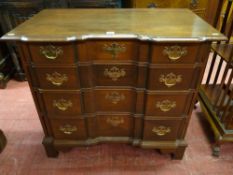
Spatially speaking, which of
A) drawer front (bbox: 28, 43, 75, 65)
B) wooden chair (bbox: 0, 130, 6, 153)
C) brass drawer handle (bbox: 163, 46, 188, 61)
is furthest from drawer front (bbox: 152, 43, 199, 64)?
wooden chair (bbox: 0, 130, 6, 153)

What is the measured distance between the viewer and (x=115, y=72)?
40.5 inches

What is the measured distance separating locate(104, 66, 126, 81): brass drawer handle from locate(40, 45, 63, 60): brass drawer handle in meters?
0.26

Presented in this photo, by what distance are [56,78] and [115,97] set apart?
1.16 ft

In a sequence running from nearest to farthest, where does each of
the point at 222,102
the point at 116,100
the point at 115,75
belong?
the point at 115,75, the point at 116,100, the point at 222,102

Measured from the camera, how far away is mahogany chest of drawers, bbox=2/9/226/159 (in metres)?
0.92

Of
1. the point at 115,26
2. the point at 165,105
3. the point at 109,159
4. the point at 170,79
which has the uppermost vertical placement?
the point at 115,26

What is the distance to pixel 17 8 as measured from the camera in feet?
6.15

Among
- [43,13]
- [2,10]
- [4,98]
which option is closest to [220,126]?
[43,13]

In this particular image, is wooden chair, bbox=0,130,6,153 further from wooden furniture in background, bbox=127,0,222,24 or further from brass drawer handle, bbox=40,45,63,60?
wooden furniture in background, bbox=127,0,222,24

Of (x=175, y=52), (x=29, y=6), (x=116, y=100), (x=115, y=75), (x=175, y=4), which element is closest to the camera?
(x=175, y=52)

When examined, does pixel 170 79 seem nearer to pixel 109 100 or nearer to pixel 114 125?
pixel 109 100

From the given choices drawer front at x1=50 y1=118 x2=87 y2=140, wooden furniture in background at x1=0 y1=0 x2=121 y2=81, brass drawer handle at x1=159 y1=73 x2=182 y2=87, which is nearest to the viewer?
brass drawer handle at x1=159 y1=73 x2=182 y2=87

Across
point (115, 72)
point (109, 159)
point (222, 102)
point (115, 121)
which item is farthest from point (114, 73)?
point (222, 102)

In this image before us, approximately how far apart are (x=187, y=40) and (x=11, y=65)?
2162mm
